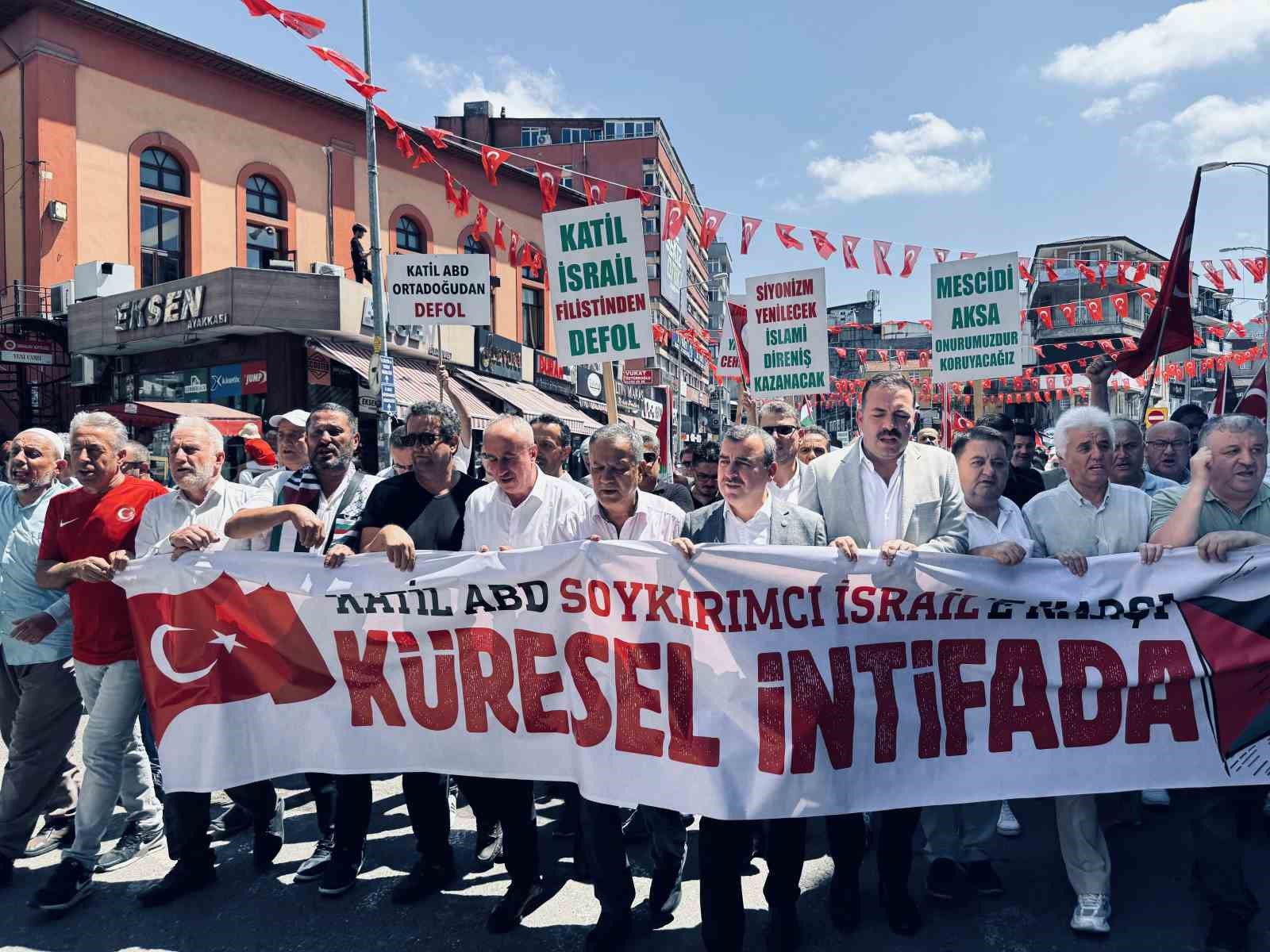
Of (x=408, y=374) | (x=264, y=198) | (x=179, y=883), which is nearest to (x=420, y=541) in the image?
(x=179, y=883)

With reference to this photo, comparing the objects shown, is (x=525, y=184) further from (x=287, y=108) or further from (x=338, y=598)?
(x=338, y=598)

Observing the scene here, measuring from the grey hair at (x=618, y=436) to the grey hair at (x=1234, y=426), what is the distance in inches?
87.8

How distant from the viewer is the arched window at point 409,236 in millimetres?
22859

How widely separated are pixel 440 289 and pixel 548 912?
745cm

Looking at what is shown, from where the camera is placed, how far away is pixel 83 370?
18.7m

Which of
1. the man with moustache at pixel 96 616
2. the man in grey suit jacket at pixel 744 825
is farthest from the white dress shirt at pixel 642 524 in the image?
the man with moustache at pixel 96 616

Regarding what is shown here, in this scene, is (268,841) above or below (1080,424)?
below

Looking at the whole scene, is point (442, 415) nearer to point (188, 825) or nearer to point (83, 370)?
point (188, 825)

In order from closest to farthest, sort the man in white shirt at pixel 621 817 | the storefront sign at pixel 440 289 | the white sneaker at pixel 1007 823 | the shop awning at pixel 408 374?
the man in white shirt at pixel 621 817 < the white sneaker at pixel 1007 823 < the storefront sign at pixel 440 289 < the shop awning at pixel 408 374

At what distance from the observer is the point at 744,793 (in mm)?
3162

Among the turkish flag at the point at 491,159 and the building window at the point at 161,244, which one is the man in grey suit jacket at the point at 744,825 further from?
the building window at the point at 161,244

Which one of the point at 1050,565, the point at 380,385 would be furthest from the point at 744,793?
the point at 380,385

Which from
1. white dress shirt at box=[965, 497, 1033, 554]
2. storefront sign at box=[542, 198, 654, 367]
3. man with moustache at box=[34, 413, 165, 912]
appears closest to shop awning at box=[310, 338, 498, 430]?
storefront sign at box=[542, 198, 654, 367]

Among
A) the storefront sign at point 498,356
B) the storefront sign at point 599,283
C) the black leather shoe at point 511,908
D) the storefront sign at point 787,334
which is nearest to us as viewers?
the black leather shoe at point 511,908
